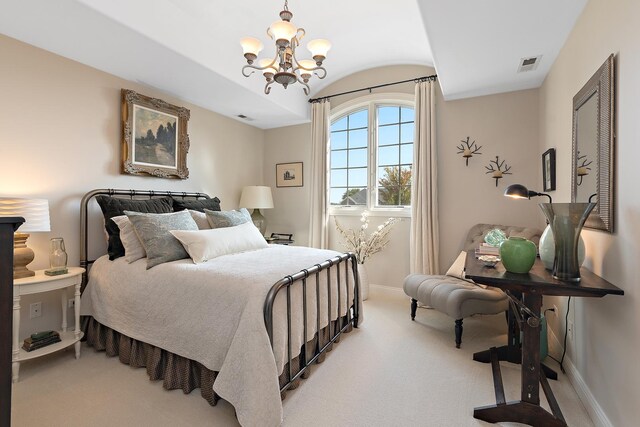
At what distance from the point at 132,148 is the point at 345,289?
262cm

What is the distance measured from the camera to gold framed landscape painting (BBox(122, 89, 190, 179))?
317cm

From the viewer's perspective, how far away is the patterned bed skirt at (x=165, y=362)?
77.1 inches

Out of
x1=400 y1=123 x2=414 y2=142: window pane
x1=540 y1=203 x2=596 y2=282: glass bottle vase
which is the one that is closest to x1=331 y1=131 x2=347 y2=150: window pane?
x1=400 y1=123 x2=414 y2=142: window pane

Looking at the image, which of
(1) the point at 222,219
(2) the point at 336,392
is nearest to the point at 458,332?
(2) the point at 336,392

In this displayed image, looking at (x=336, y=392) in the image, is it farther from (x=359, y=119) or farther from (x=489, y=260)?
(x=359, y=119)

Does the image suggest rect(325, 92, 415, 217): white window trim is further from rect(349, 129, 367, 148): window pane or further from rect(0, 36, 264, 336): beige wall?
rect(0, 36, 264, 336): beige wall

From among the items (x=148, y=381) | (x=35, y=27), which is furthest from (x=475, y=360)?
(x=35, y=27)

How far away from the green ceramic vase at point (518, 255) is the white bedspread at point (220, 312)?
4.24 ft

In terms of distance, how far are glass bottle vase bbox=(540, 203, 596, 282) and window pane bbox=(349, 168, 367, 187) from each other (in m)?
2.92

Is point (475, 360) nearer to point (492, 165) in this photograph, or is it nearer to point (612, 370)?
point (612, 370)

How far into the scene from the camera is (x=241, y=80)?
3408 mm

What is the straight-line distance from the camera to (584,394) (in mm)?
1905

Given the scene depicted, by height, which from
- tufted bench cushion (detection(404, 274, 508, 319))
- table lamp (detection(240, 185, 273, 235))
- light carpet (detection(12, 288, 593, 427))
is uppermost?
table lamp (detection(240, 185, 273, 235))

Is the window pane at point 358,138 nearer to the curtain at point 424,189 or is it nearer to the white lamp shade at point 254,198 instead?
the curtain at point 424,189
